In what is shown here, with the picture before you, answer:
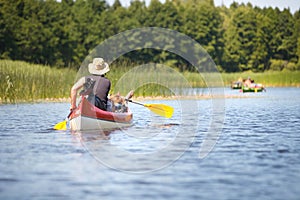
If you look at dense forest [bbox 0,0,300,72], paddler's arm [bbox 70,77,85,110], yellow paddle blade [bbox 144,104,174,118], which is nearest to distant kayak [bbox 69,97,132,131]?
paddler's arm [bbox 70,77,85,110]

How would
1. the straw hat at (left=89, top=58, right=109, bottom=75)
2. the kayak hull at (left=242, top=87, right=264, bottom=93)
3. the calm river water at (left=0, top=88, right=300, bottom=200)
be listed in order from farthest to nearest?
the kayak hull at (left=242, top=87, right=264, bottom=93)
the straw hat at (left=89, top=58, right=109, bottom=75)
the calm river water at (left=0, top=88, right=300, bottom=200)

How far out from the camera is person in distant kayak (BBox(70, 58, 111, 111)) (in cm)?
1581

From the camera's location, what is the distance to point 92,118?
15.7 metres

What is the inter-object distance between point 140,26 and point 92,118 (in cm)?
5535

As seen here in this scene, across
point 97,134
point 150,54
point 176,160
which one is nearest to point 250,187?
point 176,160

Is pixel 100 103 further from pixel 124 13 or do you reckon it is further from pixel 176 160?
pixel 124 13

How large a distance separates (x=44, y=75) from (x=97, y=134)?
13.8 meters

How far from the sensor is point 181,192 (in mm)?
8617

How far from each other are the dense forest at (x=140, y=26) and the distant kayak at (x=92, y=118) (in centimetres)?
3423

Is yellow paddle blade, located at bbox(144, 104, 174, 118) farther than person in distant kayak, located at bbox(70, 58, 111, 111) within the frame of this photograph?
Yes

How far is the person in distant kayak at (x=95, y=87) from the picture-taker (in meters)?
15.8

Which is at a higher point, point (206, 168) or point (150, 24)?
point (150, 24)

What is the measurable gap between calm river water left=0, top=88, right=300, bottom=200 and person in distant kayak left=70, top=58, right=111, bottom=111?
0.83m

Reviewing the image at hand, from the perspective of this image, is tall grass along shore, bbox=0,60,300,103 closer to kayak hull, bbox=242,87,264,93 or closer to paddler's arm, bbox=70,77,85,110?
paddler's arm, bbox=70,77,85,110
